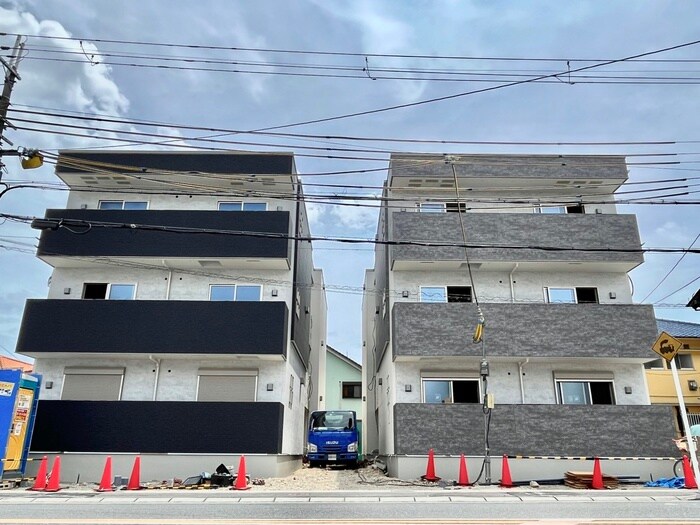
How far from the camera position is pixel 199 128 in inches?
Answer: 451

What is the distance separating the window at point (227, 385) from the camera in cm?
1809

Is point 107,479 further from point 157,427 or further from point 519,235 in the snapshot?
point 519,235

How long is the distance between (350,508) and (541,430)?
368 inches

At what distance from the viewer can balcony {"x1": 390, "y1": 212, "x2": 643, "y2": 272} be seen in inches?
723

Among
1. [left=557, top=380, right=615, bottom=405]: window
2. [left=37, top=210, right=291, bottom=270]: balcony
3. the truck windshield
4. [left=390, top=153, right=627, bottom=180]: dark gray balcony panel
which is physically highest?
[left=390, top=153, right=627, bottom=180]: dark gray balcony panel

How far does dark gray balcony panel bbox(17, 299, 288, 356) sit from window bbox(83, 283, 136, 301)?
1.27m

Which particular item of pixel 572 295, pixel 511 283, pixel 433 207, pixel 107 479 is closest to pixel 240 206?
pixel 433 207

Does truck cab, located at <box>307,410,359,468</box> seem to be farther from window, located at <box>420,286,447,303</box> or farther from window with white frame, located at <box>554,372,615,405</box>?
window with white frame, located at <box>554,372,615,405</box>

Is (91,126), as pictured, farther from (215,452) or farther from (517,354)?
(517,354)

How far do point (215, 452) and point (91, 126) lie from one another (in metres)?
9.77

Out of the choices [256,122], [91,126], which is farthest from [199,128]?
[91,126]

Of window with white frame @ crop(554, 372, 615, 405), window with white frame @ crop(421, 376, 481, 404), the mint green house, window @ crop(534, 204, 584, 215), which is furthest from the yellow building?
the mint green house

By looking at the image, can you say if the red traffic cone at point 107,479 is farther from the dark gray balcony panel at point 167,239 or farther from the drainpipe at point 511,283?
the drainpipe at point 511,283

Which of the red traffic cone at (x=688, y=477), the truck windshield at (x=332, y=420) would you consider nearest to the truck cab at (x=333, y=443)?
the truck windshield at (x=332, y=420)
